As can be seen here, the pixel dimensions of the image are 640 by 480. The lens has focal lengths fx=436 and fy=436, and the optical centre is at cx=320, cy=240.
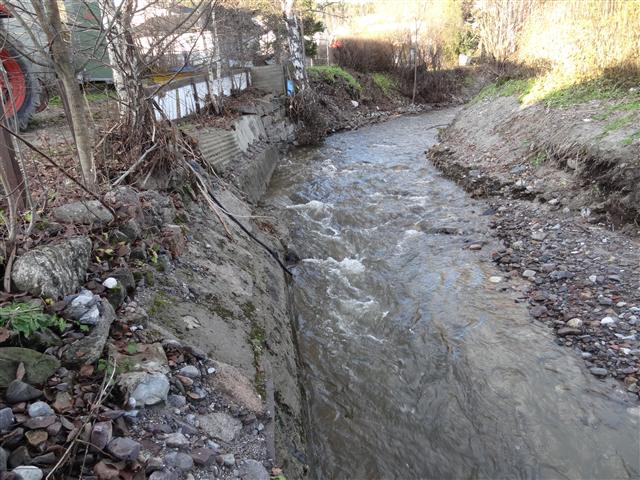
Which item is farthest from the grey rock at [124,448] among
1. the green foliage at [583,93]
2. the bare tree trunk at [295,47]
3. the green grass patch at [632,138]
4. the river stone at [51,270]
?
the bare tree trunk at [295,47]

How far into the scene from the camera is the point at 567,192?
6930mm

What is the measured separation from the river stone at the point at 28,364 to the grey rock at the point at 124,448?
607 millimetres

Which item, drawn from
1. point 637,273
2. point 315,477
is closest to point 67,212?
point 315,477

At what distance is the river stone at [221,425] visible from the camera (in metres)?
2.84

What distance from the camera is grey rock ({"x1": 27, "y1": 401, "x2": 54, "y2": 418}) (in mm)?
2328

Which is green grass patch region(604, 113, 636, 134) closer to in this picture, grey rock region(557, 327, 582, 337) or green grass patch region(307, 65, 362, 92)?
grey rock region(557, 327, 582, 337)

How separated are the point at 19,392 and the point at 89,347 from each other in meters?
0.47

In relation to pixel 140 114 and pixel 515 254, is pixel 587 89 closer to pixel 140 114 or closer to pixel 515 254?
pixel 515 254

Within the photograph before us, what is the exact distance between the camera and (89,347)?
9.18 ft

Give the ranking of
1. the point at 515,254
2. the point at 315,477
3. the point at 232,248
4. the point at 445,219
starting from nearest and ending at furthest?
the point at 315,477 → the point at 232,248 → the point at 515,254 → the point at 445,219

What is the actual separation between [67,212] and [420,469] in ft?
12.2

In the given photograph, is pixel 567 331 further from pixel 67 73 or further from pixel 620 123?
pixel 67 73

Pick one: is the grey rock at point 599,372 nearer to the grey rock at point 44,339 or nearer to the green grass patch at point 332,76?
the grey rock at point 44,339

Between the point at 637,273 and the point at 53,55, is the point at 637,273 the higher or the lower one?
the lower one
